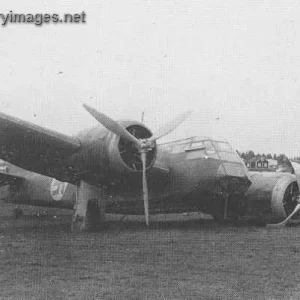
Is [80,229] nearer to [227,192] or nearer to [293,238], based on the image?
[227,192]

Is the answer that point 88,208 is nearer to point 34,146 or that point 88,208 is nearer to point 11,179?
point 34,146

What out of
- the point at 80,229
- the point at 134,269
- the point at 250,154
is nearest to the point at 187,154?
the point at 80,229

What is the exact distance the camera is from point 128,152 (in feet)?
37.5

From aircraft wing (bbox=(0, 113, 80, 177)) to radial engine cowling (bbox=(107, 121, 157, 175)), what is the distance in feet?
3.07

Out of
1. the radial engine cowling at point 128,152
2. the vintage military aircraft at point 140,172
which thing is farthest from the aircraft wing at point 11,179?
the radial engine cowling at point 128,152

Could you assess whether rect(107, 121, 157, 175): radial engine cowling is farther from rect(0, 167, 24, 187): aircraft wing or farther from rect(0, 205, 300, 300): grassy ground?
rect(0, 167, 24, 187): aircraft wing

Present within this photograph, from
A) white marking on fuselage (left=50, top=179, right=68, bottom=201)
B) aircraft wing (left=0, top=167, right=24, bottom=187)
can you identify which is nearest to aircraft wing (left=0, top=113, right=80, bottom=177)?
white marking on fuselage (left=50, top=179, right=68, bottom=201)

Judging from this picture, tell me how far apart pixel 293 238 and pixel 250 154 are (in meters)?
62.7

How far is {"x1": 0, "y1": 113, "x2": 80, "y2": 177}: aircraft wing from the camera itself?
34.1 feet

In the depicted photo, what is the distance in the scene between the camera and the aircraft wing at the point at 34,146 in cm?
1040

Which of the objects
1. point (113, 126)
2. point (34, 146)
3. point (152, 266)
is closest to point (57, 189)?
point (34, 146)

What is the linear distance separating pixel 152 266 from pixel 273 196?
6623mm

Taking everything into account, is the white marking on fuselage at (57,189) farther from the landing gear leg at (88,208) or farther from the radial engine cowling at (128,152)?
the radial engine cowling at (128,152)

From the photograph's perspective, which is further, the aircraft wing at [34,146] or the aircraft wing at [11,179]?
the aircraft wing at [11,179]
